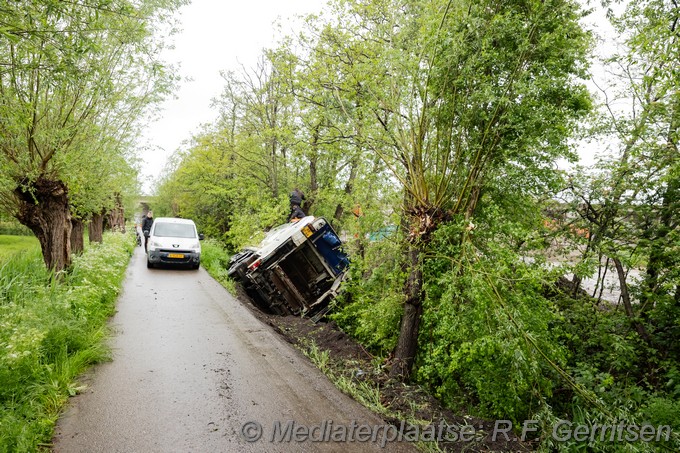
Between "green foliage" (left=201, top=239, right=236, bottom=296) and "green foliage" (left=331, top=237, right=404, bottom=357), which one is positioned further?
"green foliage" (left=201, top=239, right=236, bottom=296)

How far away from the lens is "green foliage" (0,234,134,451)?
3492 millimetres

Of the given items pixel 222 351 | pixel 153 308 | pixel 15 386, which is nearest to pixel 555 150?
pixel 222 351

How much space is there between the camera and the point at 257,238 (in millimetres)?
13750

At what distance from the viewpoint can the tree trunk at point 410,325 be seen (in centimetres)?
566

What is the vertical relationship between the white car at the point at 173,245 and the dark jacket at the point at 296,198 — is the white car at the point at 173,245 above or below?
below

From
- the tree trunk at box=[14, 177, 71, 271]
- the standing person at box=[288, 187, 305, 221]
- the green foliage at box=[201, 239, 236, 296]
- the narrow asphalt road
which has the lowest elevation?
the narrow asphalt road

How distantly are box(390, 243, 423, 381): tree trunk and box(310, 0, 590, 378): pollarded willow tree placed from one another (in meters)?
0.02

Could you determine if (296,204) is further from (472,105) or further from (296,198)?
(472,105)

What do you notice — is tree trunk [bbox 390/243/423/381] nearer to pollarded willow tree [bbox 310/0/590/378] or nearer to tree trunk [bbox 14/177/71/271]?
pollarded willow tree [bbox 310/0/590/378]

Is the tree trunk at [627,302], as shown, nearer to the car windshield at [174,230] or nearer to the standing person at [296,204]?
the standing person at [296,204]

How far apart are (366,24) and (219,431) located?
11291 millimetres

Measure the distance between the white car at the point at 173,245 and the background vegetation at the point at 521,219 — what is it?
911 centimetres

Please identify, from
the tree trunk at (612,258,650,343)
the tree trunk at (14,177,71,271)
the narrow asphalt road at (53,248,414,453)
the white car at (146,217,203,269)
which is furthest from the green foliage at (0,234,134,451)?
the tree trunk at (612,258,650,343)

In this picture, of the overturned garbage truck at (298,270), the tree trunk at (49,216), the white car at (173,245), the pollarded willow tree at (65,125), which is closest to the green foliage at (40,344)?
the tree trunk at (49,216)
